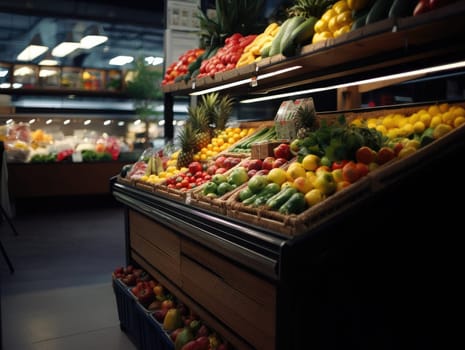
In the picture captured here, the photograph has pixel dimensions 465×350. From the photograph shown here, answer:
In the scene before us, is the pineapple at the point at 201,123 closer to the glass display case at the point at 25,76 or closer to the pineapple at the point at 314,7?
the pineapple at the point at 314,7

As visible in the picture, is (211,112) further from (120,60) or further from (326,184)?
(120,60)

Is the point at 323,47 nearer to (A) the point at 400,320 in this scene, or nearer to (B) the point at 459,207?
(B) the point at 459,207

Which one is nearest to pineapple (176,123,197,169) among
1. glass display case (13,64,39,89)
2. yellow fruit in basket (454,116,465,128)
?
yellow fruit in basket (454,116,465,128)

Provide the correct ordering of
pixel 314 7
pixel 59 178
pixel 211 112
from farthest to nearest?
1. pixel 59 178
2. pixel 211 112
3. pixel 314 7

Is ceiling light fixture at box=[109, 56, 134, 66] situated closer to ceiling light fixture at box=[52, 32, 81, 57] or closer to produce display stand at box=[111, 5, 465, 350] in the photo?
ceiling light fixture at box=[52, 32, 81, 57]

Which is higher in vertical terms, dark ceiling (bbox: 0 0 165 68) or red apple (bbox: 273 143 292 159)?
dark ceiling (bbox: 0 0 165 68)

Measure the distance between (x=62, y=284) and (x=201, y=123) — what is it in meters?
2.04

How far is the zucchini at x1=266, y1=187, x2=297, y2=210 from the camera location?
1.94 meters

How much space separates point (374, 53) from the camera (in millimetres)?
2436

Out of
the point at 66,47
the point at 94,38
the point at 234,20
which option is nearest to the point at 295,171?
the point at 234,20

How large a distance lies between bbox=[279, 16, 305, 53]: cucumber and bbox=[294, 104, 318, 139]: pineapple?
1.19 ft

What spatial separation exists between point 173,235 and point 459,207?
5.29ft

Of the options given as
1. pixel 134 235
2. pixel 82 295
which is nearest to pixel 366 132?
pixel 134 235

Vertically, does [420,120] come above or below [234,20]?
below
